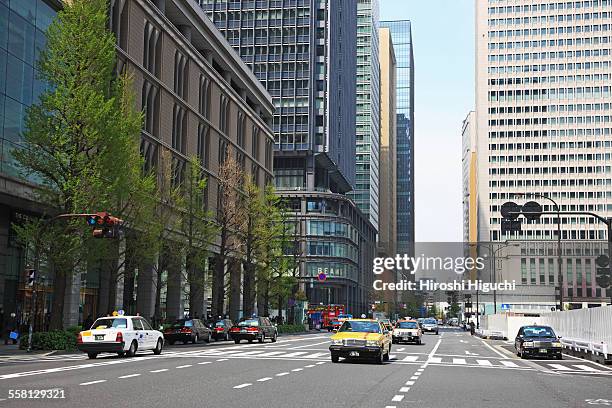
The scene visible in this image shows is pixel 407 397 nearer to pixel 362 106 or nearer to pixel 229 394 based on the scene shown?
pixel 229 394

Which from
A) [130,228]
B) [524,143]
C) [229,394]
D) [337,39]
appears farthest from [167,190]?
[524,143]

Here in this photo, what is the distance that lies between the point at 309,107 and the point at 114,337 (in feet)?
303

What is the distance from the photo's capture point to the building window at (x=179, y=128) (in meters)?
61.5

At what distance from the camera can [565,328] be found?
4234 centimetres

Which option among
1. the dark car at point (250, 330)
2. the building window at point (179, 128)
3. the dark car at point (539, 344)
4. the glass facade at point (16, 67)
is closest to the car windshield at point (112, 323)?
the glass facade at point (16, 67)

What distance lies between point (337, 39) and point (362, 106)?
51.1m

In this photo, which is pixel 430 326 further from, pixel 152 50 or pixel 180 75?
pixel 152 50

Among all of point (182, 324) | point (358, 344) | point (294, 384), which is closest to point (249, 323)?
point (182, 324)

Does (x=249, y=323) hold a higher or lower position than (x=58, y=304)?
lower

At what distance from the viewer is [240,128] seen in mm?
80562

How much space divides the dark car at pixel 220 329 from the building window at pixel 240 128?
100.0 feet

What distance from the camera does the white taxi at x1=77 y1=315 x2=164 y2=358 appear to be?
89.7 ft

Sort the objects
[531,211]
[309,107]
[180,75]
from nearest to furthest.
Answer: [531,211], [180,75], [309,107]

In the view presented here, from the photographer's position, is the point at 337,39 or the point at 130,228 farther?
the point at 337,39
